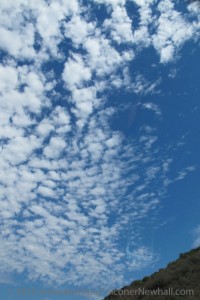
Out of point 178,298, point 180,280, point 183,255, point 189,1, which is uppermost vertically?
point 189,1

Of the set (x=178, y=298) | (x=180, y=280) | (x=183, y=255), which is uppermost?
(x=183, y=255)

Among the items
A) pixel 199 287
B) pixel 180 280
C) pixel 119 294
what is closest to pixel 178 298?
pixel 199 287

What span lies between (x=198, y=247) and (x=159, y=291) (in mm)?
13229

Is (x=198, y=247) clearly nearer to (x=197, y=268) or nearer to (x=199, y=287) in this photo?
(x=197, y=268)

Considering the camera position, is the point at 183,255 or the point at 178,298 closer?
the point at 178,298

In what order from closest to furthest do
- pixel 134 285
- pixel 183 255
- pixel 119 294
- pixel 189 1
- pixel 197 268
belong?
pixel 189 1 < pixel 197 268 < pixel 119 294 < pixel 134 285 < pixel 183 255

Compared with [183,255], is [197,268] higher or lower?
lower

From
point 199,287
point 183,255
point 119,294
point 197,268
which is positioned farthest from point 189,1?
point 183,255

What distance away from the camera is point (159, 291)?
25.0 metres

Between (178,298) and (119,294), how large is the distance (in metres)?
8.70

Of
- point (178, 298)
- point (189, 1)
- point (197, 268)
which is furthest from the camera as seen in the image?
point (197, 268)

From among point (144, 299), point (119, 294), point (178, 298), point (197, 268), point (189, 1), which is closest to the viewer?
point (189, 1)

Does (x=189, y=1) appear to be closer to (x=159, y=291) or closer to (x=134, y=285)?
(x=159, y=291)

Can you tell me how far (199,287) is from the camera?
22547 mm
